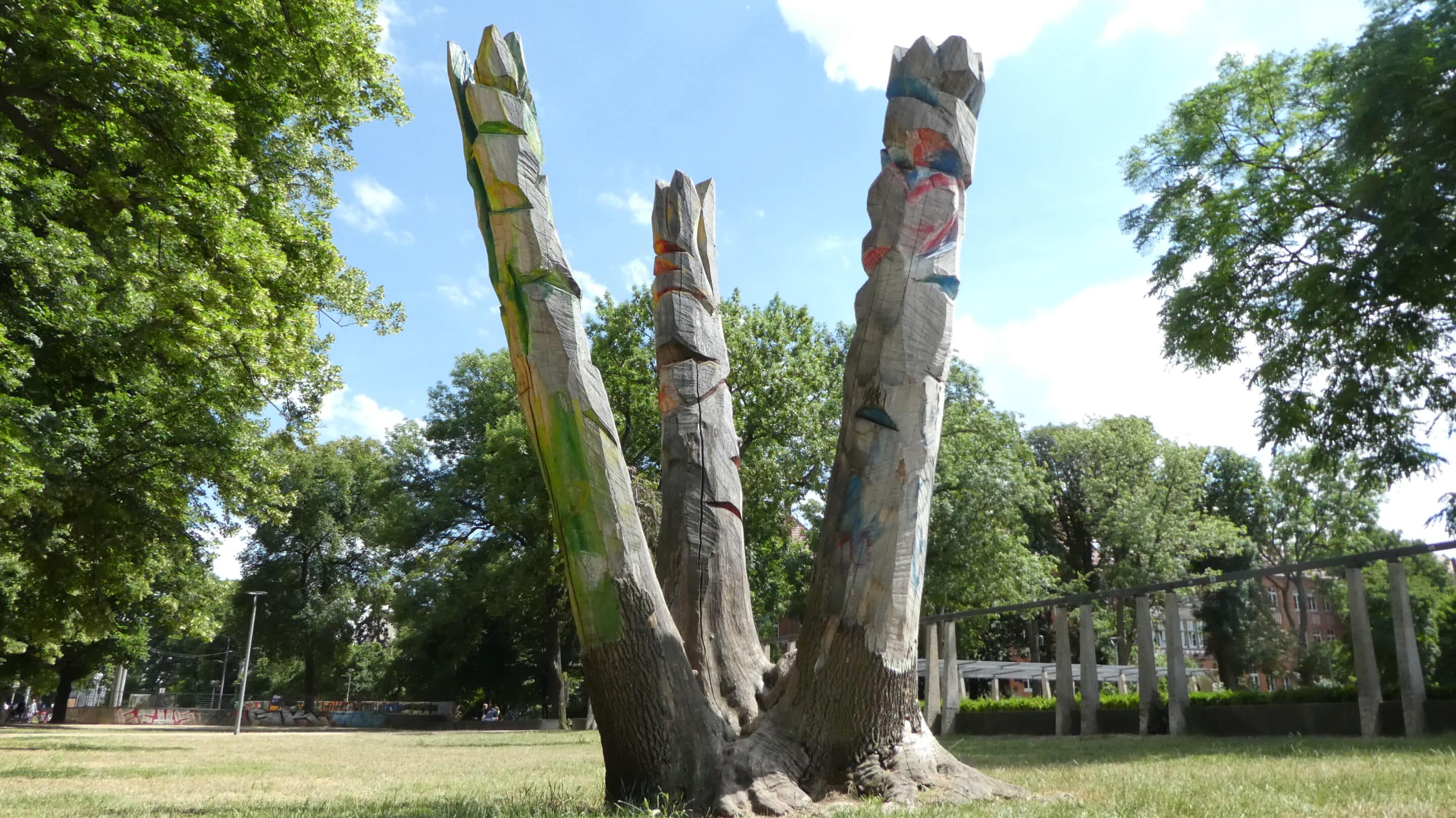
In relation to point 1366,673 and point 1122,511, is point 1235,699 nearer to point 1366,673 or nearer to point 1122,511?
point 1366,673

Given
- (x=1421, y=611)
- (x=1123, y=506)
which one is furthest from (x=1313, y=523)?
(x=1123, y=506)

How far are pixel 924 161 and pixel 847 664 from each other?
3.34 metres

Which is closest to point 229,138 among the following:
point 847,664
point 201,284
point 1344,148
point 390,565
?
point 201,284

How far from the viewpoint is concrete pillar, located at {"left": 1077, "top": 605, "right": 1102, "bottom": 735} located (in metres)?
15.9

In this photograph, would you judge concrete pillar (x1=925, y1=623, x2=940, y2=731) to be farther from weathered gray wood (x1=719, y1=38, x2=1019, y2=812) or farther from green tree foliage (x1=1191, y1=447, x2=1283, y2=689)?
green tree foliage (x1=1191, y1=447, x2=1283, y2=689)

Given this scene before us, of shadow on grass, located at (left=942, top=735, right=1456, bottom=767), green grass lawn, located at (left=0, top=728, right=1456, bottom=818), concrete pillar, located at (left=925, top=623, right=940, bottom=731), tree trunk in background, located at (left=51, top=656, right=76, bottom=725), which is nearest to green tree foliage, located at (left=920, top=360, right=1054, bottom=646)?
concrete pillar, located at (left=925, top=623, right=940, bottom=731)

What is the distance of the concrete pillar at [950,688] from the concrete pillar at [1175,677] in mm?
5296

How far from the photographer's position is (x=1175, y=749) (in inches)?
412

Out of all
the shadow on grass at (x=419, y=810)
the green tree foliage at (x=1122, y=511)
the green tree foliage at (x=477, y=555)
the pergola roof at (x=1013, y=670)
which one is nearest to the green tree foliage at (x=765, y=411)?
the green tree foliage at (x=477, y=555)

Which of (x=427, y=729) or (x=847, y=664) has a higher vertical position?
(x=847, y=664)

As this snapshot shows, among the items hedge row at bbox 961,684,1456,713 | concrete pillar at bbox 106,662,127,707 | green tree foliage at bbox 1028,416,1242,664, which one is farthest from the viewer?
concrete pillar at bbox 106,662,127,707

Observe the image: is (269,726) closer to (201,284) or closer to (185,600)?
(185,600)

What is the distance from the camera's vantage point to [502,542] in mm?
33156

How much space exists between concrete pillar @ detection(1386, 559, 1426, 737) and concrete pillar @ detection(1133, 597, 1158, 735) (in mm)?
4005
